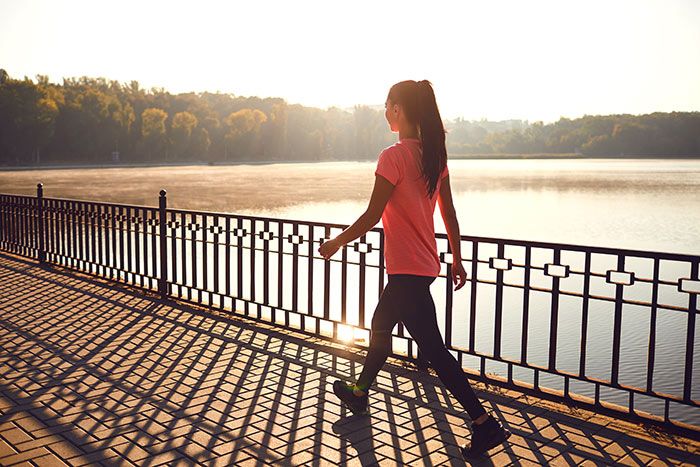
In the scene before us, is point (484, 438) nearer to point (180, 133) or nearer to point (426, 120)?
point (426, 120)

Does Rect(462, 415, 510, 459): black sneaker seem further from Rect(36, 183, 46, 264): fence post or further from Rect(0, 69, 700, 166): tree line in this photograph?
Rect(0, 69, 700, 166): tree line

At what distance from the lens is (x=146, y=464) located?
4094mm

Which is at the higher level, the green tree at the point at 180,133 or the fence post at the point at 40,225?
the green tree at the point at 180,133

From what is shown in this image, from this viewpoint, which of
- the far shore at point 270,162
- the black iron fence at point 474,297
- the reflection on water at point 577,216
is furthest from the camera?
the far shore at point 270,162

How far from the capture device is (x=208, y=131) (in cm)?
13925

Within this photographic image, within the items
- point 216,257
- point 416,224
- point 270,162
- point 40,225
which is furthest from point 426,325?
point 270,162

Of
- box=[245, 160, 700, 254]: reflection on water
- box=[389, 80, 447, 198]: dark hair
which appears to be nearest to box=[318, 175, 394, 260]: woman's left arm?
box=[389, 80, 447, 198]: dark hair

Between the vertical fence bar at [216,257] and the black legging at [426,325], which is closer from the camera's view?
the black legging at [426,325]

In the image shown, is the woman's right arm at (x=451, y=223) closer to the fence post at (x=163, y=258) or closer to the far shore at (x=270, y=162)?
the fence post at (x=163, y=258)

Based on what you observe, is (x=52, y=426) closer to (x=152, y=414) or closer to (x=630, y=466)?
(x=152, y=414)

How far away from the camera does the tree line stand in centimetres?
9838

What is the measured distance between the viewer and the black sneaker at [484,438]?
418 centimetres

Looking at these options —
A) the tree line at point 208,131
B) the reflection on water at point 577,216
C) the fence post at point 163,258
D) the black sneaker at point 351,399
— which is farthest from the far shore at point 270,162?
the black sneaker at point 351,399

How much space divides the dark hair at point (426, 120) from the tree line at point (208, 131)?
99.1 meters
